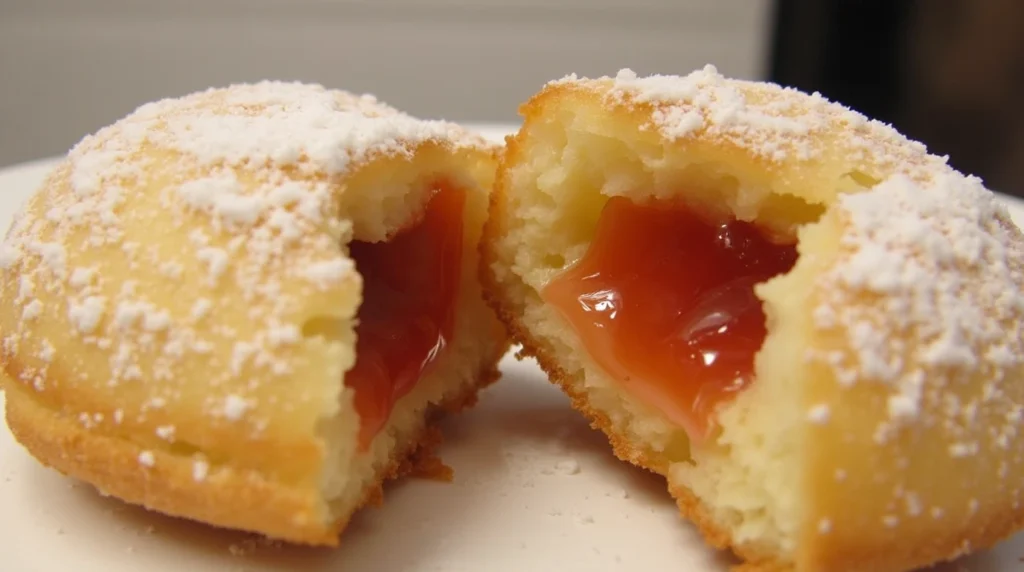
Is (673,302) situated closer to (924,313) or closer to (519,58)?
(924,313)

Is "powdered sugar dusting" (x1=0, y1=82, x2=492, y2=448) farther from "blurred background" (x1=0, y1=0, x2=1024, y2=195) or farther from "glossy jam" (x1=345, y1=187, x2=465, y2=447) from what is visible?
"blurred background" (x1=0, y1=0, x2=1024, y2=195)

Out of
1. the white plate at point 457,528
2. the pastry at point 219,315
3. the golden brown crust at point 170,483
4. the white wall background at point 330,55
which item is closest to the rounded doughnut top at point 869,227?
the white plate at point 457,528

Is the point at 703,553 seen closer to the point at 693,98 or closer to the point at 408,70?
the point at 693,98

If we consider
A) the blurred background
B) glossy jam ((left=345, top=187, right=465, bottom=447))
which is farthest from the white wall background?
glossy jam ((left=345, top=187, right=465, bottom=447))

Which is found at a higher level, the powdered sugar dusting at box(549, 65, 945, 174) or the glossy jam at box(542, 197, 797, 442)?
the powdered sugar dusting at box(549, 65, 945, 174)

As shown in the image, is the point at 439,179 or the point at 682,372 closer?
the point at 682,372

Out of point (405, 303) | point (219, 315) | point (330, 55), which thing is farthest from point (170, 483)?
point (330, 55)

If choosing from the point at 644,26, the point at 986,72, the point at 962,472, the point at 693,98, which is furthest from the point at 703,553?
the point at 986,72
